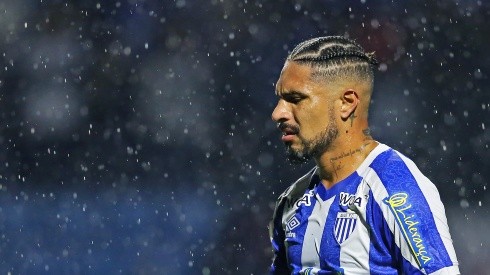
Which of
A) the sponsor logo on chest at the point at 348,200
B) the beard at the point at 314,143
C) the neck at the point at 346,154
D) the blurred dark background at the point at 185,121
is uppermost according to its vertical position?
the blurred dark background at the point at 185,121

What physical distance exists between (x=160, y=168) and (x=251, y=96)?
103cm

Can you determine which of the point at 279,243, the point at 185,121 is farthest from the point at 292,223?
the point at 185,121

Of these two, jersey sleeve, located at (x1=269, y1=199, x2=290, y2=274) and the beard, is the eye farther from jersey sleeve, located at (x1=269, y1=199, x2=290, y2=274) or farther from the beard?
jersey sleeve, located at (x1=269, y1=199, x2=290, y2=274)

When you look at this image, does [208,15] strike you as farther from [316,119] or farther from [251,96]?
[316,119]

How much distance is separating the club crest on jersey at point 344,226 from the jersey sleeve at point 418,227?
0.43ft

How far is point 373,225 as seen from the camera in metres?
2.40

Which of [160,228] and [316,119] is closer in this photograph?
[316,119]

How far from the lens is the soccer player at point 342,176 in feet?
7.73

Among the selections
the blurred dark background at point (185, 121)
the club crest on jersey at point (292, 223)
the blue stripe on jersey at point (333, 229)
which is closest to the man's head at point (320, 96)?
the blue stripe on jersey at point (333, 229)

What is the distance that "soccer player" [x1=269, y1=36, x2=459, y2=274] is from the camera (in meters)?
2.36

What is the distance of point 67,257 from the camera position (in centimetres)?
721

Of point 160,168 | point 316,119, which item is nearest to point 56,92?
point 160,168

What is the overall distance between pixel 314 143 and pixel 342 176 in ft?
0.46

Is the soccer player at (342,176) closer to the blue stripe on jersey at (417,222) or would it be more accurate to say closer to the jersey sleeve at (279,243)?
the blue stripe on jersey at (417,222)
